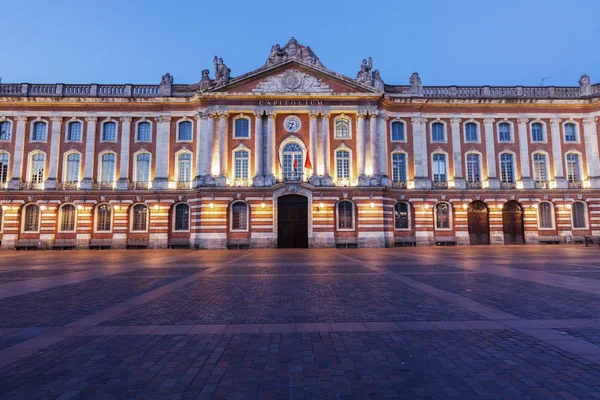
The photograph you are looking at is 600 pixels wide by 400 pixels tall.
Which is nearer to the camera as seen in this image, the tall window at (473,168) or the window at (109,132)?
the window at (109,132)

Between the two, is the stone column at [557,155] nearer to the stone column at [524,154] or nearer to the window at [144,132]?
the stone column at [524,154]

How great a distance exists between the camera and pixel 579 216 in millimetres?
34844

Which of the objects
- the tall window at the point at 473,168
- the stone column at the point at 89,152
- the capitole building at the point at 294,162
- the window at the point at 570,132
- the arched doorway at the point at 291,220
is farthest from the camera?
the window at the point at 570,132

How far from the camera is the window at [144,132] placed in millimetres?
34969

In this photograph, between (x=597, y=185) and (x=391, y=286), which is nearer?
(x=391, y=286)

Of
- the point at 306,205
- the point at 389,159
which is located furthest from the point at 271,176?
the point at 389,159

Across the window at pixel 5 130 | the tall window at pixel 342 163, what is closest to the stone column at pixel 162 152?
the window at pixel 5 130

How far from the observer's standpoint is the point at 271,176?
3241cm

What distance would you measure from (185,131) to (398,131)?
68.8 feet

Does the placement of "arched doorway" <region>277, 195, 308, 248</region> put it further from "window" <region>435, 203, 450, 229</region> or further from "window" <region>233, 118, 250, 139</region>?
"window" <region>435, 203, 450, 229</region>

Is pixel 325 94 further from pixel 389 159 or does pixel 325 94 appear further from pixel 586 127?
pixel 586 127

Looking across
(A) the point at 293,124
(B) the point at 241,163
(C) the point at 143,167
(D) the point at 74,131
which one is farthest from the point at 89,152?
(A) the point at 293,124

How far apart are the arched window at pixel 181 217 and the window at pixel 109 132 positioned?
937 cm

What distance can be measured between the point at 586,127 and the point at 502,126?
27.4ft
